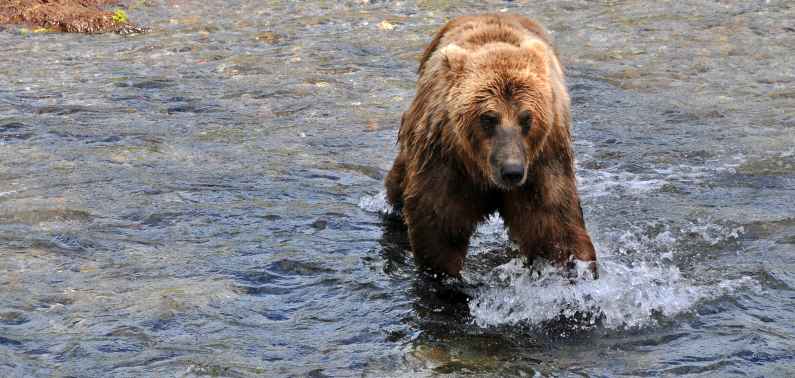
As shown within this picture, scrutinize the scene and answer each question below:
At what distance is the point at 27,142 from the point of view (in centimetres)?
893

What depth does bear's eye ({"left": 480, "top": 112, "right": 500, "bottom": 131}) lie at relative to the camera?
5.46 m

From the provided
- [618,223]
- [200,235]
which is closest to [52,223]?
[200,235]

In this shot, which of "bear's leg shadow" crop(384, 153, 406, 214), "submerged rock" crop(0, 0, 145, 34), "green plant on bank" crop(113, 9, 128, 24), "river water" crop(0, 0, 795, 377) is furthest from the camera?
"green plant on bank" crop(113, 9, 128, 24)

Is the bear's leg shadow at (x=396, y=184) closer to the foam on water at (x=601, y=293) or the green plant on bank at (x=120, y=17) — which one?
the foam on water at (x=601, y=293)

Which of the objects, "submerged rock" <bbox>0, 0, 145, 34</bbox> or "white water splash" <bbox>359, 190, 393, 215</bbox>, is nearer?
"white water splash" <bbox>359, 190, 393, 215</bbox>

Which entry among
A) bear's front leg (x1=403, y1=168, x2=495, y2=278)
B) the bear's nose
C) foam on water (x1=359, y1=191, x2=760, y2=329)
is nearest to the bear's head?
the bear's nose

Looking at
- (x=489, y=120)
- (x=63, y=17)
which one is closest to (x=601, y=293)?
(x=489, y=120)

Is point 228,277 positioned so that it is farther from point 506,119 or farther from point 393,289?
point 506,119

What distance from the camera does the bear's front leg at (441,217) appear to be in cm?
596

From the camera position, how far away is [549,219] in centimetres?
586

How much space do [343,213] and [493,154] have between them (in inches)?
96.8

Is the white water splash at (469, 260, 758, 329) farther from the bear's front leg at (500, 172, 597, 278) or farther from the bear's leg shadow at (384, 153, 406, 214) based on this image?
the bear's leg shadow at (384, 153, 406, 214)

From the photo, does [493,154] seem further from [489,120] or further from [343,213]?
[343,213]

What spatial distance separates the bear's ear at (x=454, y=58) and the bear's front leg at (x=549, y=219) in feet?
2.32
